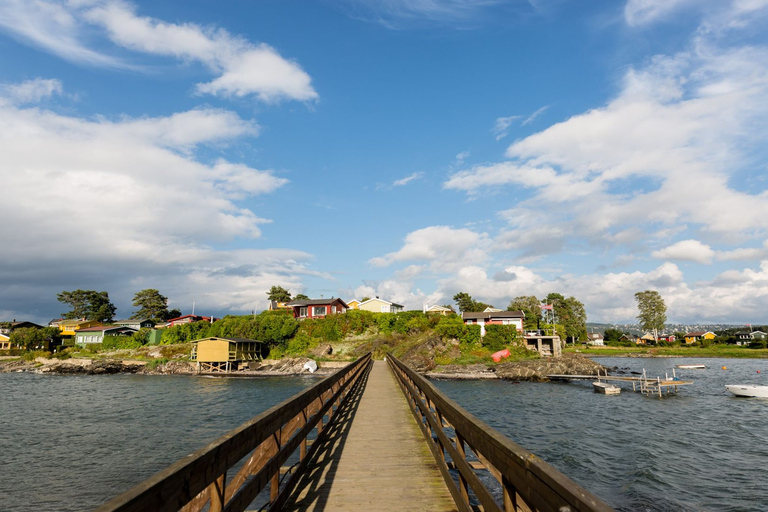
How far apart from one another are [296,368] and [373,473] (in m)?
53.7

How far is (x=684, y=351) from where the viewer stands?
95.1 meters

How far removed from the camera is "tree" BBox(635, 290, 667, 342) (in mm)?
104312

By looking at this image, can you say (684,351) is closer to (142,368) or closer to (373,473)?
(142,368)

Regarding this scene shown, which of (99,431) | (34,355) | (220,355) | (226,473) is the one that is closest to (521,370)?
(220,355)

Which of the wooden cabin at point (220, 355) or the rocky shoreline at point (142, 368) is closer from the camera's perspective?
the rocky shoreline at point (142, 368)

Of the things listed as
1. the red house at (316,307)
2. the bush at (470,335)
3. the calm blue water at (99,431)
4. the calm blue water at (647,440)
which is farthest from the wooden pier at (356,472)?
the red house at (316,307)

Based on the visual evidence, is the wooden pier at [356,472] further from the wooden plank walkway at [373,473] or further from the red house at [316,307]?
the red house at [316,307]

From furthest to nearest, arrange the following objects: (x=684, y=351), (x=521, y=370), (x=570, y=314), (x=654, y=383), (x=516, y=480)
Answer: (x=570, y=314), (x=684, y=351), (x=521, y=370), (x=654, y=383), (x=516, y=480)

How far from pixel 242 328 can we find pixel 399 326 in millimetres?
25616

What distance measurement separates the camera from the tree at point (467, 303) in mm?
103812

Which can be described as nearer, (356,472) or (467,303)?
(356,472)

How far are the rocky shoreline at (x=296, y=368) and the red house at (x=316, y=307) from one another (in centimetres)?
1490

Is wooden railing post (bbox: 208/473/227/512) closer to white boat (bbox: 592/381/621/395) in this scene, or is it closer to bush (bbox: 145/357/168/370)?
white boat (bbox: 592/381/621/395)

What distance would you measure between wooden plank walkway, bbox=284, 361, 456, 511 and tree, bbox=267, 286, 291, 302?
101 metres
